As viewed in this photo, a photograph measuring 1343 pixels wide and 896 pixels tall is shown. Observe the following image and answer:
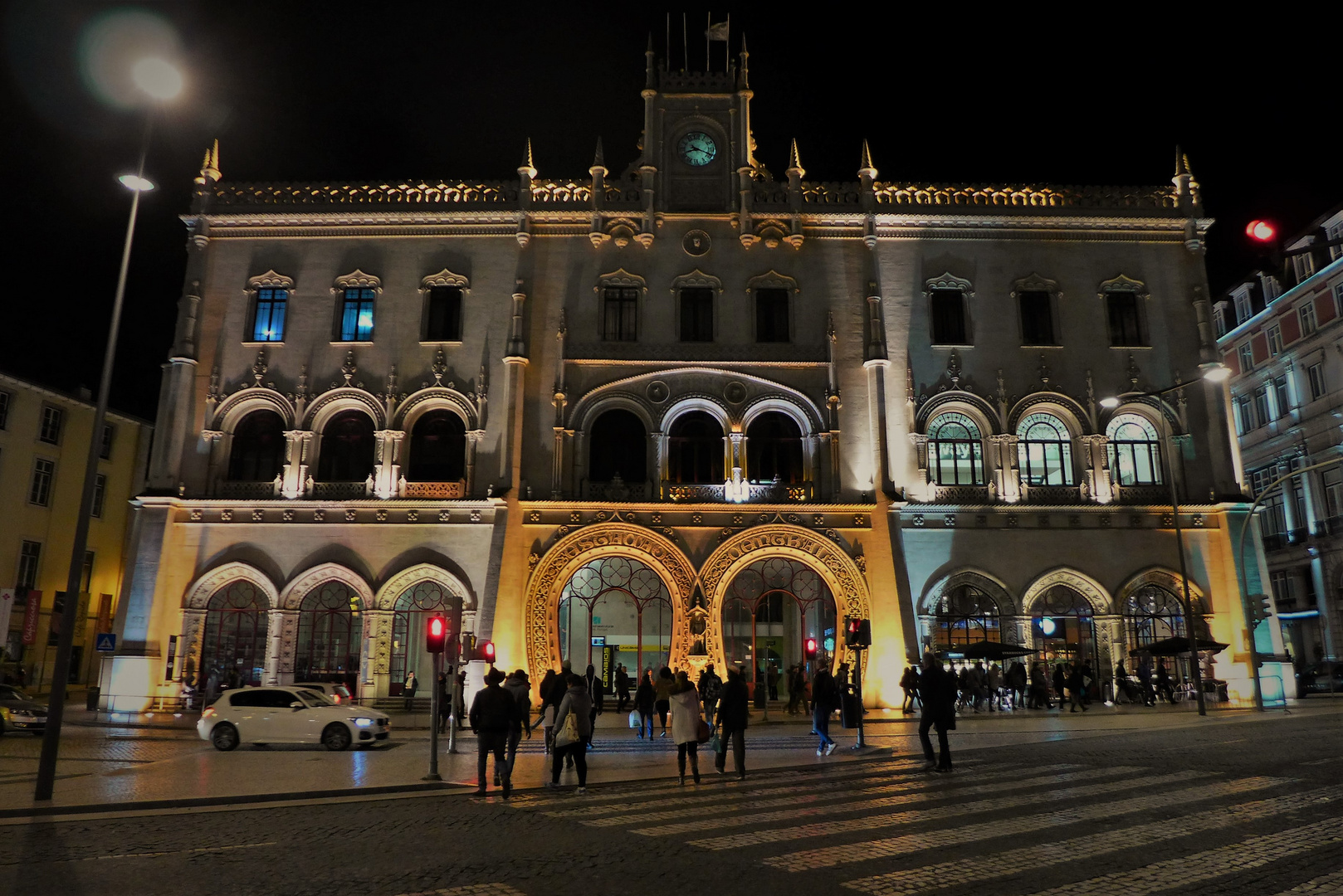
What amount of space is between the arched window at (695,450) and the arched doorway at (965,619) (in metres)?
8.64

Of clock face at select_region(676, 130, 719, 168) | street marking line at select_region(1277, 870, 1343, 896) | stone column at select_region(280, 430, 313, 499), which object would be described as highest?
clock face at select_region(676, 130, 719, 168)

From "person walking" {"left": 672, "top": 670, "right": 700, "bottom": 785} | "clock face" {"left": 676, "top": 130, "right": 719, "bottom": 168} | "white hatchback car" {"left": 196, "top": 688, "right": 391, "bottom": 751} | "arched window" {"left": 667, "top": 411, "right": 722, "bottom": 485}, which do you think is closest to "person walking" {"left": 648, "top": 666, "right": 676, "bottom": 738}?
"person walking" {"left": 672, "top": 670, "right": 700, "bottom": 785}

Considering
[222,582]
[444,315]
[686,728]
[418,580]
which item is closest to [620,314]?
[444,315]

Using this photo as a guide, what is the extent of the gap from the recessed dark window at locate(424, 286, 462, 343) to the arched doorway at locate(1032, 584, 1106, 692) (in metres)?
21.9

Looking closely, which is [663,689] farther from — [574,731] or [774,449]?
[774,449]

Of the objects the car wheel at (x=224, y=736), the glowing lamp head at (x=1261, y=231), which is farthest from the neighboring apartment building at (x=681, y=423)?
the glowing lamp head at (x=1261, y=231)

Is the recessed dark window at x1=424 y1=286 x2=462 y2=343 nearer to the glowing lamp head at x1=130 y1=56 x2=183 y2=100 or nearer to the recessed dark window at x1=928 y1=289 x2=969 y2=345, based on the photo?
the recessed dark window at x1=928 y1=289 x2=969 y2=345

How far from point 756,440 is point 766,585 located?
499 centimetres

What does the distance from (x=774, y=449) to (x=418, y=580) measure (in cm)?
1273

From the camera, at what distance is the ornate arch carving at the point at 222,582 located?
105 feet

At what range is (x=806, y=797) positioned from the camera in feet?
45.4

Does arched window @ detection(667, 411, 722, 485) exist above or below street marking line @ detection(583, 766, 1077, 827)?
above

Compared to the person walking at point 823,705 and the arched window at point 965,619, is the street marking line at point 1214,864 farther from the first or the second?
the arched window at point 965,619

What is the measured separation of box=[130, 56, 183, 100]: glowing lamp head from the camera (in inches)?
582
